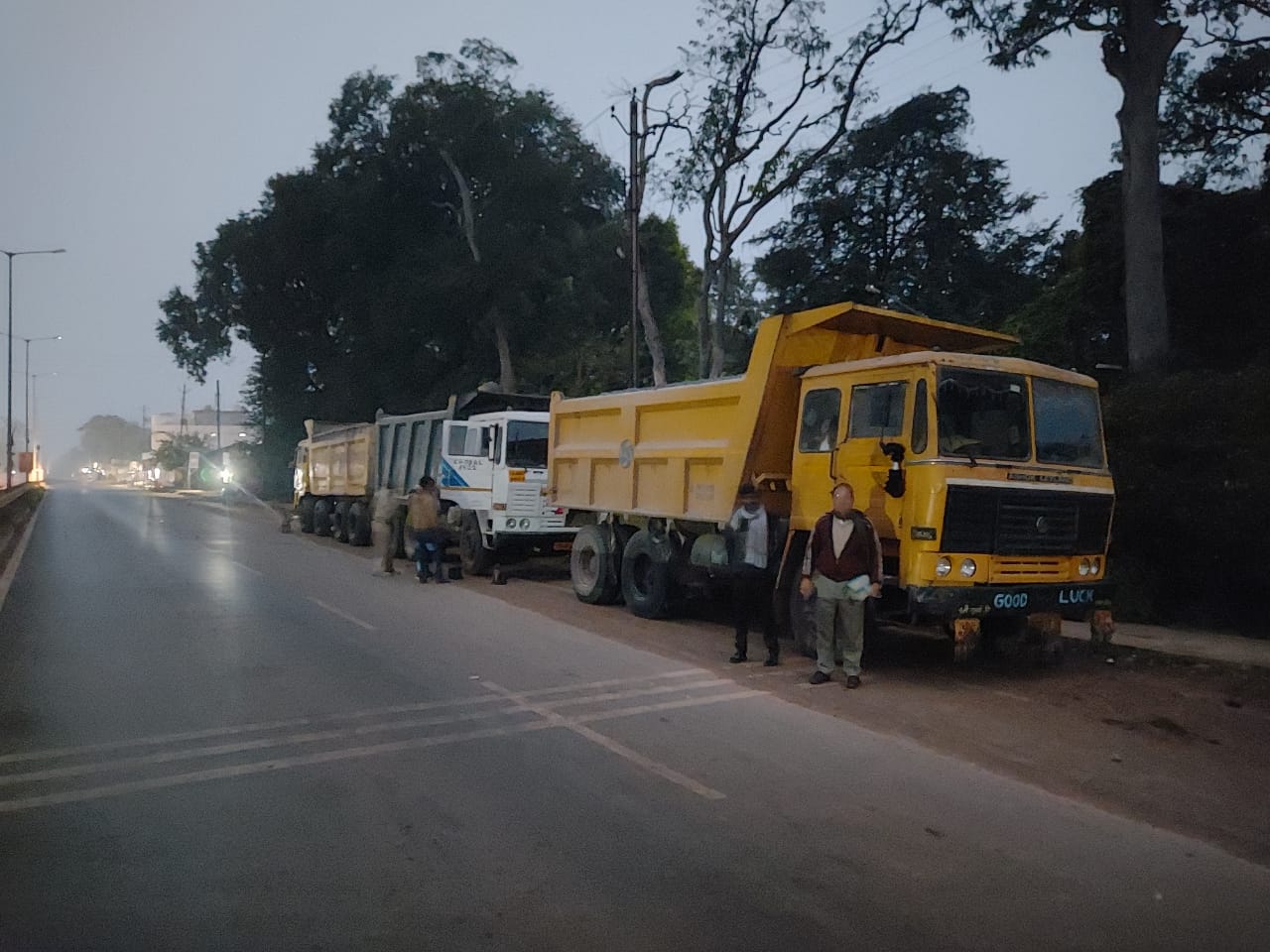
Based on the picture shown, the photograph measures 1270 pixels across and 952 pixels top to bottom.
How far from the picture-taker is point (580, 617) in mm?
13172

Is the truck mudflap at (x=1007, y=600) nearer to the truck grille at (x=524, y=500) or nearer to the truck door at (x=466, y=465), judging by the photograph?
the truck grille at (x=524, y=500)

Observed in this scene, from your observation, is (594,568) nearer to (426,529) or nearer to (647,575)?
(647,575)

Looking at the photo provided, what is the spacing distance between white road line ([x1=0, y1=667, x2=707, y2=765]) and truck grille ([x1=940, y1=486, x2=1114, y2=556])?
3050mm

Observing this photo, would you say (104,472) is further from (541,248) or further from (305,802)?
(305,802)

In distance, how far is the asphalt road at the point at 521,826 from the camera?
426cm

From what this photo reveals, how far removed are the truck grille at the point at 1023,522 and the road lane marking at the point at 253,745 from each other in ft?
10.3

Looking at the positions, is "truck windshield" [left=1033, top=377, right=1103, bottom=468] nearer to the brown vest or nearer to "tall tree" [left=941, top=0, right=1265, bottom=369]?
the brown vest

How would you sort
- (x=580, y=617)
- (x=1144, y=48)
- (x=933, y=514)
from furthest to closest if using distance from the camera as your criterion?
(x=1144, y=48) → (x=580, y=617) → (x=933, y=514)

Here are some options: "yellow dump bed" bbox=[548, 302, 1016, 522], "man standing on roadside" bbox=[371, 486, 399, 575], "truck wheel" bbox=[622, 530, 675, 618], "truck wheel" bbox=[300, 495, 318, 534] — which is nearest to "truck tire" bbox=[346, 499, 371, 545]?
"truck wheel" bbox=[300, 495, 318, 534]

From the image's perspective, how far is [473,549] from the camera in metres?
17.8

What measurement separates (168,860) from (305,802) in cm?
92

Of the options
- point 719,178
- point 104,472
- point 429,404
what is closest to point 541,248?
point 429,404

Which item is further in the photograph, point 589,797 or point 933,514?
point 933,514

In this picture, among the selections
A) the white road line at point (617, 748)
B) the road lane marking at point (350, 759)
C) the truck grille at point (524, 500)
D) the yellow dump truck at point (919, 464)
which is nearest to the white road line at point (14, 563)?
the truck grille at point (524, 500)
